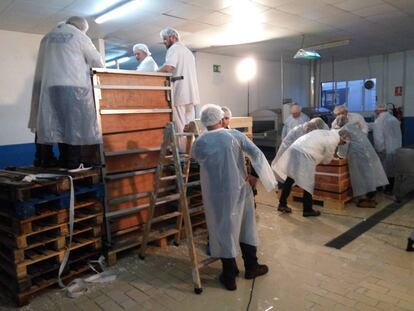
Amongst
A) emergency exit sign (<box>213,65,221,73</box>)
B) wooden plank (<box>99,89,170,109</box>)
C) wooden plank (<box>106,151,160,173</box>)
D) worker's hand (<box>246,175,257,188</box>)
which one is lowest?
worker's hand (<box>246,175,257,188</box>)

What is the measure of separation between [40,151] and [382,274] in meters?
3.40

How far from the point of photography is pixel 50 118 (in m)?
2.83

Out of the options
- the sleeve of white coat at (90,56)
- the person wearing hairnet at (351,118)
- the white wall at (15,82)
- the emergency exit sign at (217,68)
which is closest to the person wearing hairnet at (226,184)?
the sleeve of white coat at (90,56)

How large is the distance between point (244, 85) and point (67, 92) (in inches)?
253

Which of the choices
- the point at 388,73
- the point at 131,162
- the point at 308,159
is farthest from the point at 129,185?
the point at 388,73

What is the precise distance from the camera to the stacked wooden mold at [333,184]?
4469 mm

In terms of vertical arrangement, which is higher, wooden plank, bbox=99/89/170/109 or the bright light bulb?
the bright light bulb

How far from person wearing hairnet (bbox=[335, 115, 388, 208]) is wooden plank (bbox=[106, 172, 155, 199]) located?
294 cm

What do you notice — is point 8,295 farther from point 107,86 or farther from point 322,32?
point 322,32

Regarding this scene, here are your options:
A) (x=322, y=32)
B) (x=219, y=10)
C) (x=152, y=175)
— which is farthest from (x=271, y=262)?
(x=322, y=32)

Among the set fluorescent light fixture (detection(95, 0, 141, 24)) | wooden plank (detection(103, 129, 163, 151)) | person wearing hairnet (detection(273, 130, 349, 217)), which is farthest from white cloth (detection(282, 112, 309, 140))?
wooden plank (detection(103, 129, 163, 151))

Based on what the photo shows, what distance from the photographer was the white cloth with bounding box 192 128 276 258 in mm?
2516

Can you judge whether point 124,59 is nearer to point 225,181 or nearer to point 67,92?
point 67,92

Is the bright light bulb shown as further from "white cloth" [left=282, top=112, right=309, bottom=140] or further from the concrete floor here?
the concrete floor
